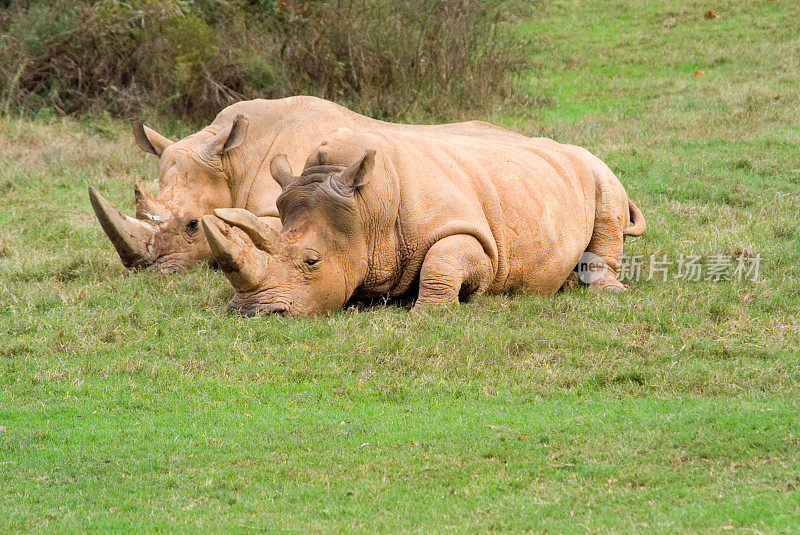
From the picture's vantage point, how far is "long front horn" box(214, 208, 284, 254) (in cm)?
869

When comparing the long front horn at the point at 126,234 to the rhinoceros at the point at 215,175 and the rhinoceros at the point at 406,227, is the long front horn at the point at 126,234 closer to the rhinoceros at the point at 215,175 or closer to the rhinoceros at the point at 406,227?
the rhinoceros at the point at 215,175

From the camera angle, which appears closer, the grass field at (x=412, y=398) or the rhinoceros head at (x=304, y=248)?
the grass field at (x=412, y=398)

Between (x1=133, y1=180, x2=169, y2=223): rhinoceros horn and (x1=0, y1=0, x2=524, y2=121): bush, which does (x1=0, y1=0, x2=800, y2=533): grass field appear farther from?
(x1=0, y1=0, x2=524, y2=121): bush

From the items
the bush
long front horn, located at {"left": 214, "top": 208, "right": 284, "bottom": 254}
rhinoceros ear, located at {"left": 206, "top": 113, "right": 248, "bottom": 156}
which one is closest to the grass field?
long front horn, located at {"left": 214, "top": 208, "right": 284, "bottom": 254}

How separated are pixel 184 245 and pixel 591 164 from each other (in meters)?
3.64

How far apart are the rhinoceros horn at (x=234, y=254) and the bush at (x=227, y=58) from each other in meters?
7.63

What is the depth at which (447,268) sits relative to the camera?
9.12m

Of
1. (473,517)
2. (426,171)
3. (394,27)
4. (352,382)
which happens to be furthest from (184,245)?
(394,27)

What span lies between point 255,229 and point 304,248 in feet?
1.26

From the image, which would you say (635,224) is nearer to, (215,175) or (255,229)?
(215,175)

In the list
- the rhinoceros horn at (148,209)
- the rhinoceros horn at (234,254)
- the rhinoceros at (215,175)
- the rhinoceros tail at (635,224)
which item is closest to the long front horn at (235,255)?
the rhinoceros horn at (234,254)

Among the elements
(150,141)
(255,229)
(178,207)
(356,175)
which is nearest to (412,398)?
(255,229)

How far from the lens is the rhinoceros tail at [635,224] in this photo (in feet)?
36.3

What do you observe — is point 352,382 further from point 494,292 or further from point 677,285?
point 677,285
